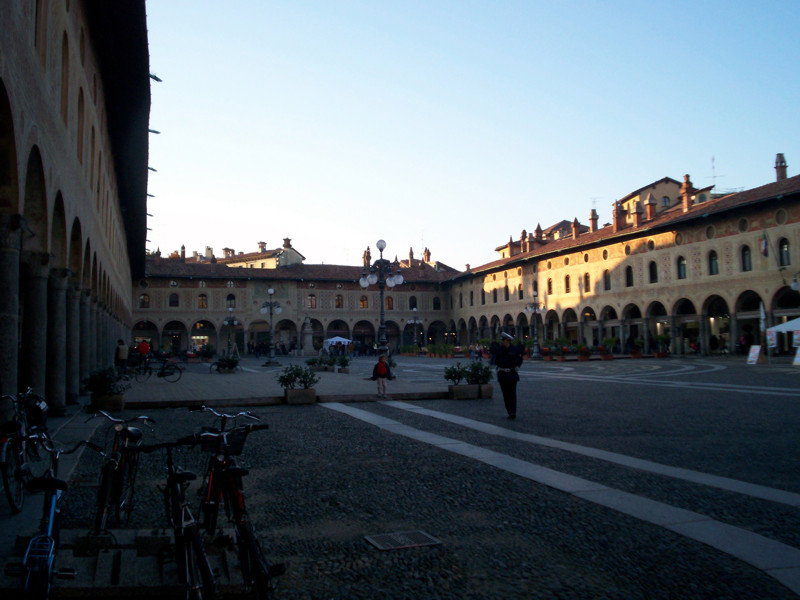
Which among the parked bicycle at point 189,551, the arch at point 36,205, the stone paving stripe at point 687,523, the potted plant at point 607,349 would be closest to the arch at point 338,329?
the potted plant at point 607,349

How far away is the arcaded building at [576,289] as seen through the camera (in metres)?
35.7

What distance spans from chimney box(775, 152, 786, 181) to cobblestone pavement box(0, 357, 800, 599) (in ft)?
112

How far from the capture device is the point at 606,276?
46750mm

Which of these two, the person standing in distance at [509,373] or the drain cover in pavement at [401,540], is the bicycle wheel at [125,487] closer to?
the drain cover in pavement at [401,540]

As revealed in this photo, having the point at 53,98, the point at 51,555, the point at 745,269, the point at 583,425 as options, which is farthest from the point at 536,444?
the point at 745,269

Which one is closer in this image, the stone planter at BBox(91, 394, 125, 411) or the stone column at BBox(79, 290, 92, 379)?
the stone planter at BBox(91, 394, 125, 411)

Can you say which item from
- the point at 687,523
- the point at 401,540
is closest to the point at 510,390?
the point at 687,523

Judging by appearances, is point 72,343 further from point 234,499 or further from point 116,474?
point 234,499

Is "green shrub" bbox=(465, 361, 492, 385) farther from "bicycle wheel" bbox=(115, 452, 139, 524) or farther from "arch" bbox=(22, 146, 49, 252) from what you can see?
"bicycle wheel" bbox=(115, 452, 139, 524)

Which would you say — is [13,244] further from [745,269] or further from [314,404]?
[745,269]

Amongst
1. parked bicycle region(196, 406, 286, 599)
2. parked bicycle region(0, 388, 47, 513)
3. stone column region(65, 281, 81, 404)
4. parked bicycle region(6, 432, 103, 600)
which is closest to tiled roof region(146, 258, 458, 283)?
stone column region(65, 281, 81, 404)

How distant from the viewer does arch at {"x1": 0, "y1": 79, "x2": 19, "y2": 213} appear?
702 centimetres

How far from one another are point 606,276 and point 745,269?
37.9 feet

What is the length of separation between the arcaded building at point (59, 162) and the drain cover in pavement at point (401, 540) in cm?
520
